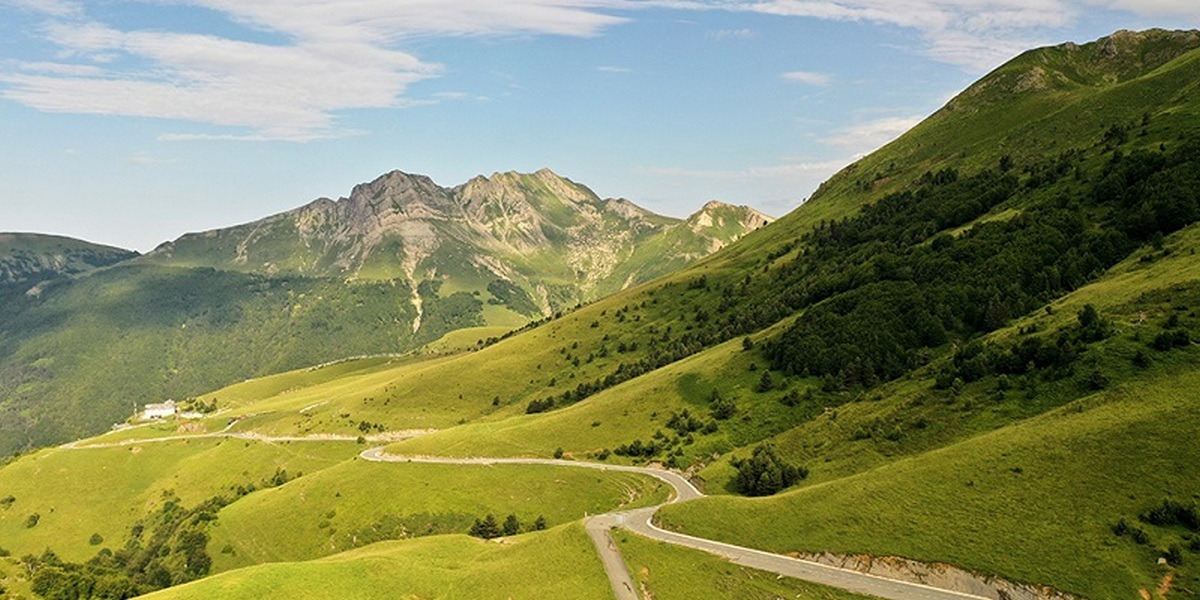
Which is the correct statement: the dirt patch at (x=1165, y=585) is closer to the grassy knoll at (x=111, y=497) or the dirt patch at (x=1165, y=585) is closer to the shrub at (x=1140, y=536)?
the shrub at (x=1140, y=536)

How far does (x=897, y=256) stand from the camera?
568ft

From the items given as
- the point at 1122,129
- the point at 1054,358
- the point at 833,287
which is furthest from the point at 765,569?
the point at 1122,129

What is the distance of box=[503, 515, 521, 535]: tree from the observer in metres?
105

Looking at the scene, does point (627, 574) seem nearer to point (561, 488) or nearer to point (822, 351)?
point (561, 488)

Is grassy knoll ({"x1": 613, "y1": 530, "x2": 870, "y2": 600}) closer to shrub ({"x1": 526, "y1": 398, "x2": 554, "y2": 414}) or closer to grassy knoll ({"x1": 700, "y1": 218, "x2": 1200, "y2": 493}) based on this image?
grassy knoll ({"x1": 700, "y1": 218, "x2": 1200, "y2": 493})

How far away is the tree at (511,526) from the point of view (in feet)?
343

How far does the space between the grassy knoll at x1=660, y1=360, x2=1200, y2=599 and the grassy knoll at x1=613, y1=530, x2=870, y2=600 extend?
6629 mm

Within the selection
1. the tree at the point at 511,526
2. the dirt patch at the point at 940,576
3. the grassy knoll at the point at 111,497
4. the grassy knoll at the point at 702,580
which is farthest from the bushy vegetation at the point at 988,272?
Answer: the grassy knoll at the point at 111,497

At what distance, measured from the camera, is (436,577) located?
6881 cm

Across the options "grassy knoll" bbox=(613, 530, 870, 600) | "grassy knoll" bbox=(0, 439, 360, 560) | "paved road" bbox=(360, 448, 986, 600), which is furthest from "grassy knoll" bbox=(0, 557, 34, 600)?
"grassy knoll" bbox=(613, 530, 870, 600)

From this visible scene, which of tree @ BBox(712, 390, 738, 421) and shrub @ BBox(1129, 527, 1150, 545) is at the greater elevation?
shrub @ BBox(1129, 527, 1150, 545)

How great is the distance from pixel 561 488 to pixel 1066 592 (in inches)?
3129

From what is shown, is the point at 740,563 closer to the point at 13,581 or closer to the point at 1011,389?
the point at 1011,389

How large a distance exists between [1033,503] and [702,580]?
109ft
